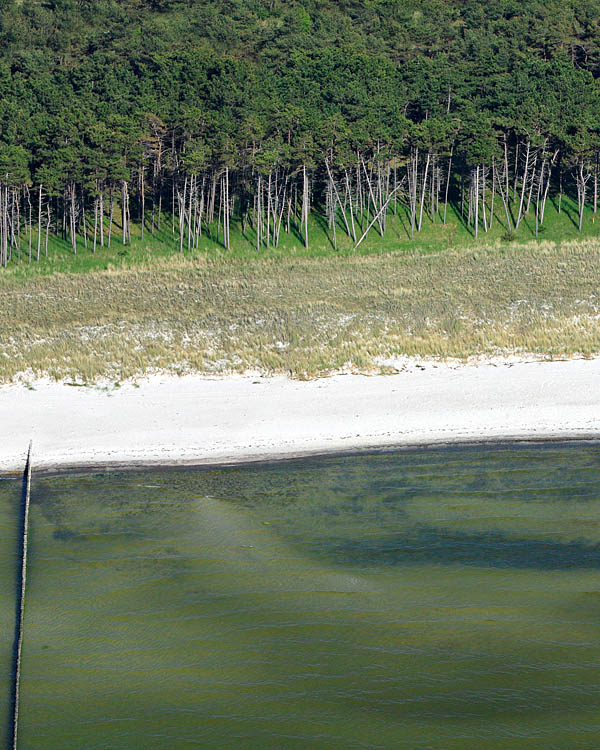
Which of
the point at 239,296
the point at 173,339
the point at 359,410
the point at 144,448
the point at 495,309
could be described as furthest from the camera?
the point at 239,296

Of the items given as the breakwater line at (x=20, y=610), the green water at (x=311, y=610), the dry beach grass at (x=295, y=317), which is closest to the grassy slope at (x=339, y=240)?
the dry beach grass at (x=295, y=317)

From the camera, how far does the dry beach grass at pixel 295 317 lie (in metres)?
26.5

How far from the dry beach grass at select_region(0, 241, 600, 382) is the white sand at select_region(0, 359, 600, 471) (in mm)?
1970

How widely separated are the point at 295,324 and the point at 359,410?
986 cm

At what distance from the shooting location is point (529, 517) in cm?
1518

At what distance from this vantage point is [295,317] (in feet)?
104

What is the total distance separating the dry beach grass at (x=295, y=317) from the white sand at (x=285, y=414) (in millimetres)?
1970

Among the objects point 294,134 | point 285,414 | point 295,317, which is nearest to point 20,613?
point 285,414

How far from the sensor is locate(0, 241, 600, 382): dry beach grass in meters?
26.5

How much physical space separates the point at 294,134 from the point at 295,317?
45.4 m

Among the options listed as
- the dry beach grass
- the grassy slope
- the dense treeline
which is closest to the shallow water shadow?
the dry beach grass

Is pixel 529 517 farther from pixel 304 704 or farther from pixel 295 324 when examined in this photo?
pixel 295 324

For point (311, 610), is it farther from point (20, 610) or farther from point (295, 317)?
point (295, 317)

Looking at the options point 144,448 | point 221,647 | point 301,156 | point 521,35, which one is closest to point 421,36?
point 521,35
